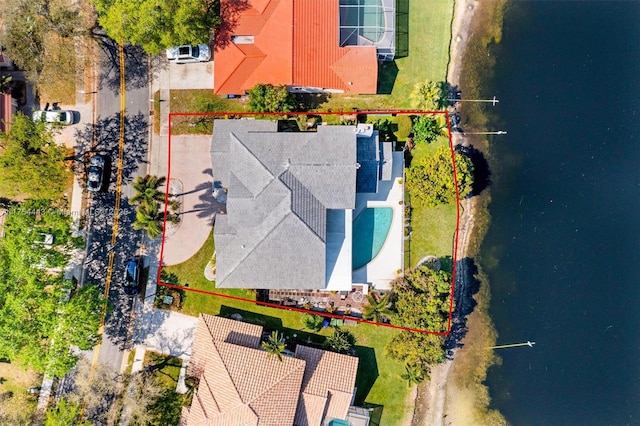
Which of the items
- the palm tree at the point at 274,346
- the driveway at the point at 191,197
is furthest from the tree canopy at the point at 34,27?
the palm tree at the point at 274,346

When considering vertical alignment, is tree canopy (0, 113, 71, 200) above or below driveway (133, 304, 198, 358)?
above

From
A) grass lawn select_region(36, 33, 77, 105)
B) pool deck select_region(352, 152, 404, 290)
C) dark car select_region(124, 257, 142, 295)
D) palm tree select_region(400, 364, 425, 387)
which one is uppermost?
grass lawn select_region(36, 33, 77, 105)

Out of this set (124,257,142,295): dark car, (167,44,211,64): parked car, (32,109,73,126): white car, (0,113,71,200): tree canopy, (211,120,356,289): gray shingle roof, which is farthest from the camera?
(124,257,142,295): dark car

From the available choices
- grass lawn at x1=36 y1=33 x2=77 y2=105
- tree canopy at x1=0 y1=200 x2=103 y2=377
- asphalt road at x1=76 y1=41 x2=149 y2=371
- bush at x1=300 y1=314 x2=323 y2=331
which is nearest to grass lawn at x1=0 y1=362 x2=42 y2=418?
asphalt road at x1=76 y1=41 x2=149 y2=371

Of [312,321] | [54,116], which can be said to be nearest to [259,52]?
[54,116]

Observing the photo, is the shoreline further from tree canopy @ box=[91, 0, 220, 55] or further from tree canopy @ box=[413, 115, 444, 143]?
tree canopy @ box=[91, 0, 220, 55]

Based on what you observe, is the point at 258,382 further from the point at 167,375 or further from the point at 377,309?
the point at 377,309

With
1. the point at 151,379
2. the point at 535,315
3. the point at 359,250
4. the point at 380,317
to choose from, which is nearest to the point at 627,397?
the point at 535,315
